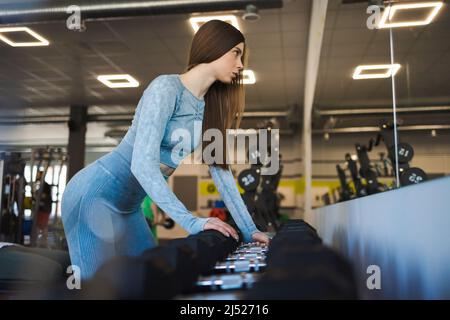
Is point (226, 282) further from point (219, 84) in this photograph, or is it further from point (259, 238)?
point (219, 84)

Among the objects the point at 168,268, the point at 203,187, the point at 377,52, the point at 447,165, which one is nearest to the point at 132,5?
the point at 377,52

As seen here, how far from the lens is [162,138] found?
1116mm

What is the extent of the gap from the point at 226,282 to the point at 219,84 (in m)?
0.92

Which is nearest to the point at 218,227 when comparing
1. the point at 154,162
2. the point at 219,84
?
the point at 154,162

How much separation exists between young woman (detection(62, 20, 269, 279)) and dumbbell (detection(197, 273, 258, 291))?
0.31 m

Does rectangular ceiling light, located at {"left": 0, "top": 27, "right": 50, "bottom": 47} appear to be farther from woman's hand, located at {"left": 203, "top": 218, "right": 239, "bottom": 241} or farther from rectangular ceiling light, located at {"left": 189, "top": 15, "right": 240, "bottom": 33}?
woman's hand, located at {"left": 203, "top": 218, "right": 239, "bottom": 241}

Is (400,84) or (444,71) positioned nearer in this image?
(444,71)

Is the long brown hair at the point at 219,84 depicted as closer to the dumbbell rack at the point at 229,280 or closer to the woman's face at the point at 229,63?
the woman's face at the point at 229,63

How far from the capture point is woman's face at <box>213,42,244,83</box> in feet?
4.06

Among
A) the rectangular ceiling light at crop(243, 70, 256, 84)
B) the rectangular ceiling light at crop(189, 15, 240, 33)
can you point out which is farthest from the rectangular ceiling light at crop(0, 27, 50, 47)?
→ the rectangular ceiling light at crop(243, 70, 256, 84)

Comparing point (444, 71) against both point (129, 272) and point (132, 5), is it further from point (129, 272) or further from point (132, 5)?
point (132, 5)

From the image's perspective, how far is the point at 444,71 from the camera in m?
1.24
